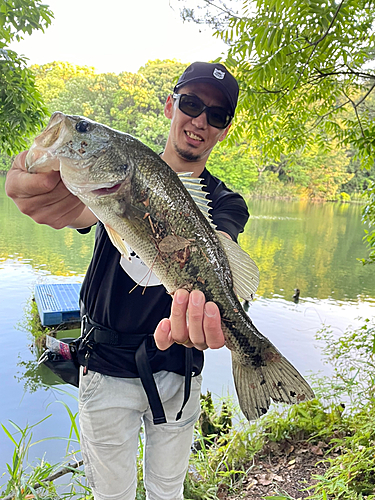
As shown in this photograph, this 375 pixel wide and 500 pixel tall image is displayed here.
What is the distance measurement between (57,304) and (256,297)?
6.19 m

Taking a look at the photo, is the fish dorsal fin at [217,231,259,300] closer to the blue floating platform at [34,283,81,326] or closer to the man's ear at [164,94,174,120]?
the man's ear at [164,94,174,120]

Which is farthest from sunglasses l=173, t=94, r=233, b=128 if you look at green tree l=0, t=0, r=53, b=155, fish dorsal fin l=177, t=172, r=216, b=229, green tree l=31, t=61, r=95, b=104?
green tree l=31, t=61, r=95, b=104

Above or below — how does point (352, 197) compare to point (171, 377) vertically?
above

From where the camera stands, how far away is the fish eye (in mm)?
1540

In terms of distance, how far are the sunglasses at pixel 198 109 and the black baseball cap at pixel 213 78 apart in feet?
0.31

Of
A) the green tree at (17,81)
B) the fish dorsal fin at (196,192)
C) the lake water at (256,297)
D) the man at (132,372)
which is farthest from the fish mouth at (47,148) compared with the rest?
the green tree at (17,81)

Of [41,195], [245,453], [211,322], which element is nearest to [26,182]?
[41,195]

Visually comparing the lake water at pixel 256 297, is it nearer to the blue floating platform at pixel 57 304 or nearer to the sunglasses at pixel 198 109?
the blue floating platform at pixel 57 304

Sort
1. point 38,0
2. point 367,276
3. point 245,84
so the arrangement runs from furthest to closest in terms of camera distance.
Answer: point 367,276
point 38,0
point 245,84

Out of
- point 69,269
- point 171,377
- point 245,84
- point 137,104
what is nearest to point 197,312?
point 171,377

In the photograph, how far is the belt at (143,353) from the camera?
1.97 meters

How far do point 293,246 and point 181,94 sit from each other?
17.1 metres

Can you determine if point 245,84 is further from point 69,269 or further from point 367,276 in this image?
point 367,276

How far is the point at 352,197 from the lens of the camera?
4897 cm
